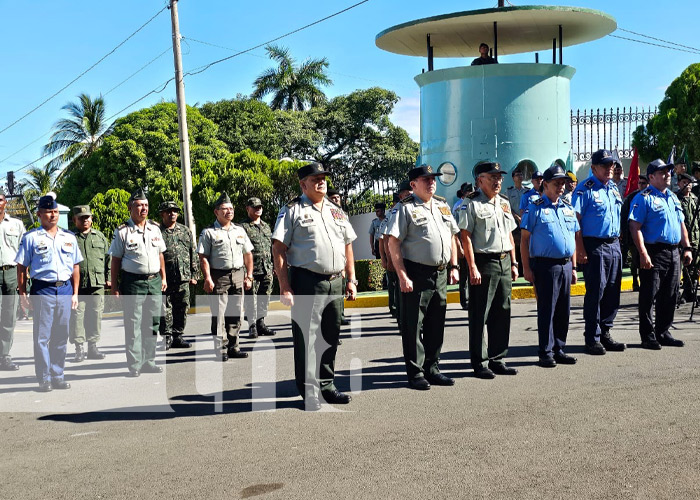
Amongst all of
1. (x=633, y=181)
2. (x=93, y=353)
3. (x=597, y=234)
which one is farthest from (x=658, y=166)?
(x=633, y=181)

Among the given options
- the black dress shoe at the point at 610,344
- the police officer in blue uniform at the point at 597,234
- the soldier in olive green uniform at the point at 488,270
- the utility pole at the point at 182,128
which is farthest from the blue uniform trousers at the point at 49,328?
the utility pole at the point at 182,128

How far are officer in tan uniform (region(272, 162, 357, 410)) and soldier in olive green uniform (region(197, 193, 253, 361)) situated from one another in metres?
2.77

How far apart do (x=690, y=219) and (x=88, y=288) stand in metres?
8.12

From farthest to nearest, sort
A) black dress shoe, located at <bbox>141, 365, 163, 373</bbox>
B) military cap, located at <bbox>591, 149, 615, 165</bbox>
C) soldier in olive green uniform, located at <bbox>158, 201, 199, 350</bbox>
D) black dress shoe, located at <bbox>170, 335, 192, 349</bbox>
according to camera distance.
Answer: black dress shoe, located at <bbox>170, 335, 192, 349</bbox> → soldier in olive green uniform, located at <bbox>158, 201, 199, 350</bbox> → black dress shoe, located at <bbox>141, 365, 163, 373</bbox> → military cap, located at <bbox>591, 149, 615, 165</bbox>

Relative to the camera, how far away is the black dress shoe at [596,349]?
323 inches

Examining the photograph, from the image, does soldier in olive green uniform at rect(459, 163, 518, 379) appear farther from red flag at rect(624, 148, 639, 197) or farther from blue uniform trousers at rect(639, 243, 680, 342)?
red flag at rect(624, 148, 639, 197)

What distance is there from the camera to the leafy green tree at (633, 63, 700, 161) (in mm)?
28328

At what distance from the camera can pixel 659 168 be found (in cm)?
842

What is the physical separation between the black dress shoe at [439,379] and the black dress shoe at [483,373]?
331mm

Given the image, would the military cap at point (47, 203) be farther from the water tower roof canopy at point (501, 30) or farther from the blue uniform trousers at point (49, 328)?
the water tower roof canopy at point (501, 30)

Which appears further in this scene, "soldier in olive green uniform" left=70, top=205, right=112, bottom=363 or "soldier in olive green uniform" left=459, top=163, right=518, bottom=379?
"soldier in olive green uniform" left=70, top=205, right=112, bottom=363

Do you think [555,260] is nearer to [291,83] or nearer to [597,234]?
[597,234]

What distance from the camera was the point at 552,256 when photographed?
7.80 meters

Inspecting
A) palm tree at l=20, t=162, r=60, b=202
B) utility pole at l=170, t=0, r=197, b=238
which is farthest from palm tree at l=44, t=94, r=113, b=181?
utility pole at l=170, t=0, r=197, b=238
